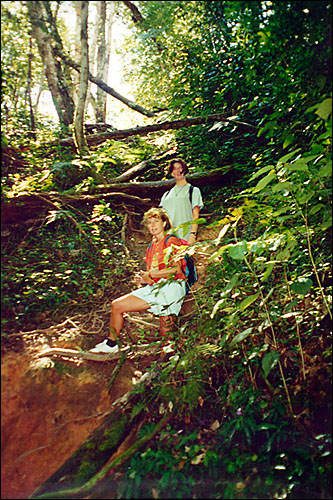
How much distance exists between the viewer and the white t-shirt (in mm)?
3867

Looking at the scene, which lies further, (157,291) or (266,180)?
(157,291)

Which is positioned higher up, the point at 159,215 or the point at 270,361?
the point at 159,215

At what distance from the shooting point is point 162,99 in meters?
4.79

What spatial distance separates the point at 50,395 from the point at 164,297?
4.00ft

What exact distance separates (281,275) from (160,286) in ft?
4.18

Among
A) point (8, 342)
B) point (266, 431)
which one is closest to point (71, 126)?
point (8, 342)

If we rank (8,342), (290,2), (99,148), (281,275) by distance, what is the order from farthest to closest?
(99,148), (281,275), (8,342), (290,2)

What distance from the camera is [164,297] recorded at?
11.3 feet

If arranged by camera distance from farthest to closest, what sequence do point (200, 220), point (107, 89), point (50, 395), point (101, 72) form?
point (101, 72)
point (107, 89)
point (200, 220)
point (50, 395)

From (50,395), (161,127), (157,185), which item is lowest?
(50,395)

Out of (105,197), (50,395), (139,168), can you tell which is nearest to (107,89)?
(139,168)

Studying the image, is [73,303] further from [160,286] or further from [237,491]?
[237,491]

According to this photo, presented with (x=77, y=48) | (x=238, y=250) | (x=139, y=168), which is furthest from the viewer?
(x=139, y=168)

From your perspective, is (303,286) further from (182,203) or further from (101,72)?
(101,72)
